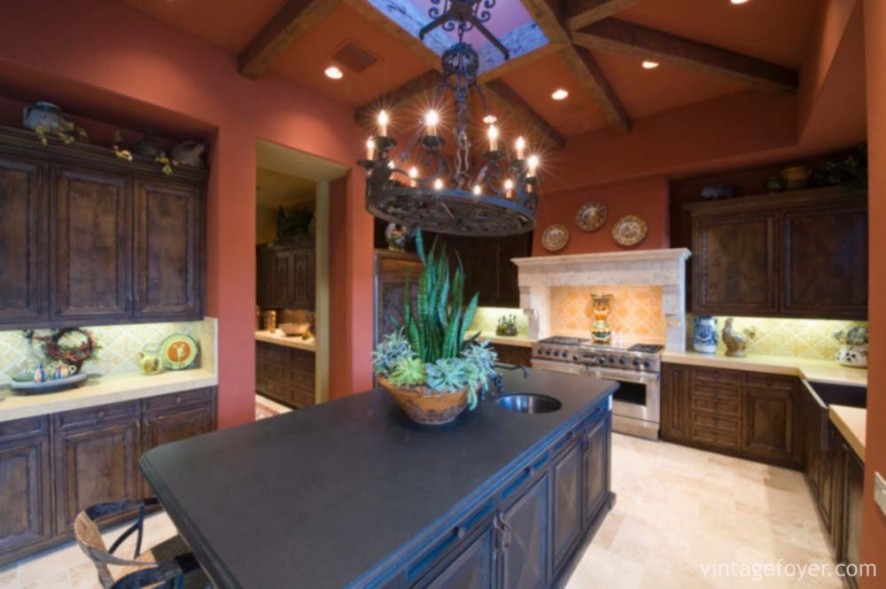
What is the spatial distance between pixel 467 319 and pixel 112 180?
2737 mm

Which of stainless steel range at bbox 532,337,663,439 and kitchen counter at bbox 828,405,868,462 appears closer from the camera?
kitchen counter at bbox 828,405,868,462

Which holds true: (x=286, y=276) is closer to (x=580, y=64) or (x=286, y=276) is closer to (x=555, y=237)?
(x=555, y=237)

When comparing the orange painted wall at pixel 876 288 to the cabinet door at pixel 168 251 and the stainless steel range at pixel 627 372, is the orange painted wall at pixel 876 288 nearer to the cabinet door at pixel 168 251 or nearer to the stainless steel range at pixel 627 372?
the stainless steel range at pixel 627 372

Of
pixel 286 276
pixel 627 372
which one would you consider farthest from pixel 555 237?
pixel 286 276

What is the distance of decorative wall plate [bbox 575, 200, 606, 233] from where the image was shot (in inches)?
171

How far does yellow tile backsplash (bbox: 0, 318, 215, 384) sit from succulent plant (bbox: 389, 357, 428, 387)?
198cm

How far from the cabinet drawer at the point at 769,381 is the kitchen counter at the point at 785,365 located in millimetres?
46

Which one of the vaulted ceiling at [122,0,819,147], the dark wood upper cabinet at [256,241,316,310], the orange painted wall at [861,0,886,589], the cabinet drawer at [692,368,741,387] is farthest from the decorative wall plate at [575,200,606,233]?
the dark wood upper cabinet at [256,241,316,310]

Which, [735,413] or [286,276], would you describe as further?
[286,276]

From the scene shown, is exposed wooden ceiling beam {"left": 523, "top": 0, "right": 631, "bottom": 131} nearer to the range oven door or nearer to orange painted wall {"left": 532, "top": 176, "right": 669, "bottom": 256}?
orange painted wall {"left": 532, "top": 176, "right": 669, "bottom": 256}

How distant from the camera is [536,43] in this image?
2525 mm

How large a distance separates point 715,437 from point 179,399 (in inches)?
185

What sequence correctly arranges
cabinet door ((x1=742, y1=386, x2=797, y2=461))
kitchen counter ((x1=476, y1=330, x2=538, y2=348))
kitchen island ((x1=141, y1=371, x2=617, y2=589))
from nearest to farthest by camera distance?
kitchen island ((x1=141, y1=371, x2=617, y2=589)) < cabinet door ((x1=742, y1=386, x2=797, y2=461)) < kitchen counter ((x1=476, y1=330, x2=538, y2=348))

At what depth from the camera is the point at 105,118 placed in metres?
2.64
